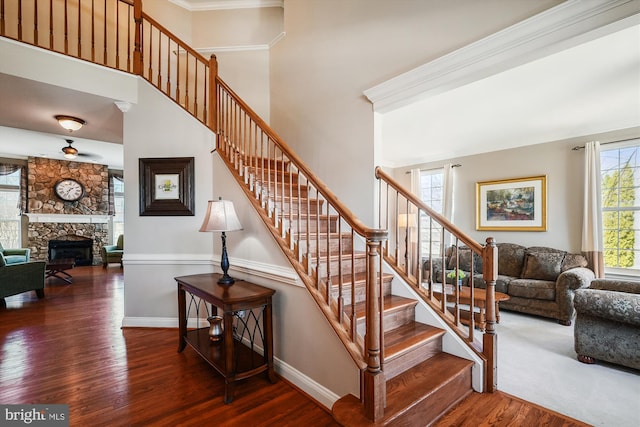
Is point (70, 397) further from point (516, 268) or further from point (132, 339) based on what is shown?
point (516, 268)

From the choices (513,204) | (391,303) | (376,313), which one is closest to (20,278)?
(391,303)

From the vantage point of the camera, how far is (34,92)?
10.8ft

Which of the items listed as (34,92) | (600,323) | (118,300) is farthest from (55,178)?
(600,323)

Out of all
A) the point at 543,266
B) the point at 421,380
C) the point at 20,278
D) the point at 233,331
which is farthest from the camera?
the point at 20,278

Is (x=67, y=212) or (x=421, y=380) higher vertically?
(x=67, y=212)

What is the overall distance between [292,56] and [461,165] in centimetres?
382

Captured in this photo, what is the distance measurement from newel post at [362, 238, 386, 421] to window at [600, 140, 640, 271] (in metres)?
4.62

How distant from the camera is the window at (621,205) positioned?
4.06 meters

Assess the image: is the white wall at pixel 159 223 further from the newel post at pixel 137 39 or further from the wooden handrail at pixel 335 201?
the wooden handrail at pixel 335 201

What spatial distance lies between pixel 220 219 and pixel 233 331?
95 cm

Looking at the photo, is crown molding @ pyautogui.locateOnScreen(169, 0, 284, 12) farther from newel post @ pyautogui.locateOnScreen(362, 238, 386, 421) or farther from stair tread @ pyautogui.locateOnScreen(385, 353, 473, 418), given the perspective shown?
stair tread @ pyautogui.locateOnScreen(385, 353, 473, 418)

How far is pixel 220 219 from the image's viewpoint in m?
2.60

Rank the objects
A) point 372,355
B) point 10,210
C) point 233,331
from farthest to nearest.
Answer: point 10,210
point 233,331
point 372,355

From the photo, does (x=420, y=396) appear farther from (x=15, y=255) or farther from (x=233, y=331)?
(x=15, y=255)
